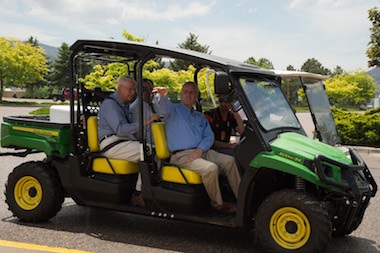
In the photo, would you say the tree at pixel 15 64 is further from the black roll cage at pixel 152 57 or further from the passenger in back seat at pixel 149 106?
the passenger in back seat at pixel 149 106

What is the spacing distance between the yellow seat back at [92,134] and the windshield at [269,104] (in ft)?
6.11

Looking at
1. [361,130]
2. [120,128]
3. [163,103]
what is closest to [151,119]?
[163,103]

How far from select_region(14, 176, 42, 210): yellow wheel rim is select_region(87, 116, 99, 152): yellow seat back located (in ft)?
2.68

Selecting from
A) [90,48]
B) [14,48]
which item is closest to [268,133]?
[90,48]

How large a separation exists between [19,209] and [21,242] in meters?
0.87

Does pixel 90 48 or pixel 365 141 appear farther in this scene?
pixel 365 141

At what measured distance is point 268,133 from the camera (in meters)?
4.31

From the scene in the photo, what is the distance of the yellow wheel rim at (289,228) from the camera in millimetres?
4004

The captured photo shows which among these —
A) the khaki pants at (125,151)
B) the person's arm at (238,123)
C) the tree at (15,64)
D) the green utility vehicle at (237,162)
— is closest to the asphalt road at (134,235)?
the green utility vehicle at (237,162)

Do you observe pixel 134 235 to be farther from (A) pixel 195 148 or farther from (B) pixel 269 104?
(B) pixel 269 104

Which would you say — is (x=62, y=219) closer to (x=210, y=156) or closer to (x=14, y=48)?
(x=210, y=156)

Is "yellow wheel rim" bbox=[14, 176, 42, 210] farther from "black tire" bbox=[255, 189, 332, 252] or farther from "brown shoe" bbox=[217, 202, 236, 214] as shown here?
"black tire" bbox=[255, 189, 332, 252]

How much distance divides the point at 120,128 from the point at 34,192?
1339mm

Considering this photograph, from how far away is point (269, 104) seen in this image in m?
4.62
